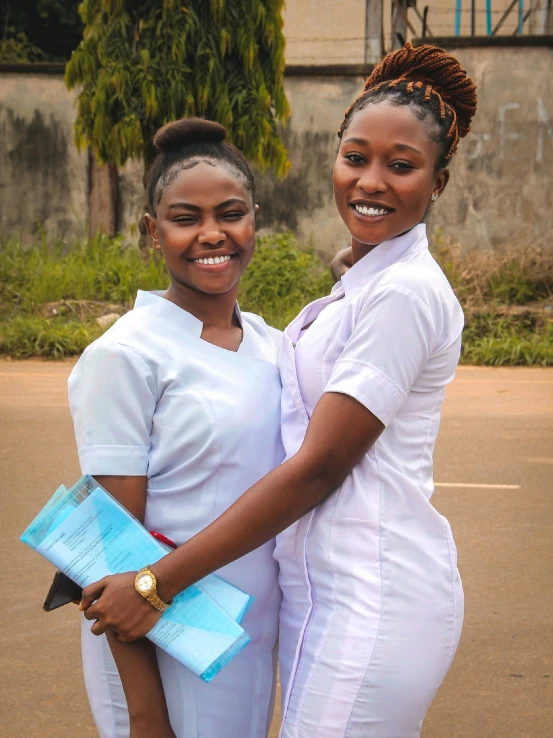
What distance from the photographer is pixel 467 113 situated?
6.21ft

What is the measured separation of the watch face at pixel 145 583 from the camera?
166cm

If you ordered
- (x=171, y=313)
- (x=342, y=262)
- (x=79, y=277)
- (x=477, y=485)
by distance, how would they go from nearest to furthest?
1. (x=171, y=313)
2. (x=342, y=262)
3. (x=477, y=485)
4. (x=79, y=277)

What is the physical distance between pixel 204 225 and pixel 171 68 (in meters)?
8.46

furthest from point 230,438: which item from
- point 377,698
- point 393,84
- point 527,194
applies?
point 527,194

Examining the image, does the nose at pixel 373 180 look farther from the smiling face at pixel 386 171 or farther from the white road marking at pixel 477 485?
the white road marking at pixel 477 485

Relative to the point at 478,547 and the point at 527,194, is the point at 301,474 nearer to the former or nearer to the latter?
the point at 478,547

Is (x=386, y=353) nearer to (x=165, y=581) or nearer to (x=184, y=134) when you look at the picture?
(x=165, y=581)

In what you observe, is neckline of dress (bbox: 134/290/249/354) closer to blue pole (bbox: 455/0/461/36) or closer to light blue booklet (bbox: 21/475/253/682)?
light blue booklet (bbox: 21/475/253/682)

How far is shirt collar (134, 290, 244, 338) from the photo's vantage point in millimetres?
1919

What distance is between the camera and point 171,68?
9.89 meters

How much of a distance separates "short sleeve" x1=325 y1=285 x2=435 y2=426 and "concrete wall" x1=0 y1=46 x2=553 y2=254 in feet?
34.7

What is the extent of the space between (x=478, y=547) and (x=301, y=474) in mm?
3201

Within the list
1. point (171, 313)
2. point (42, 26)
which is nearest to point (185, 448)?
point (171, 313)

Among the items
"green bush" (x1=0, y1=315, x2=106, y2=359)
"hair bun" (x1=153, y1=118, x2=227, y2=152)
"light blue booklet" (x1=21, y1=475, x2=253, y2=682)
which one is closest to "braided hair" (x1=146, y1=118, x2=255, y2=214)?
"hair bun" (x1=153, y1=118, x2=227, y2=152)
